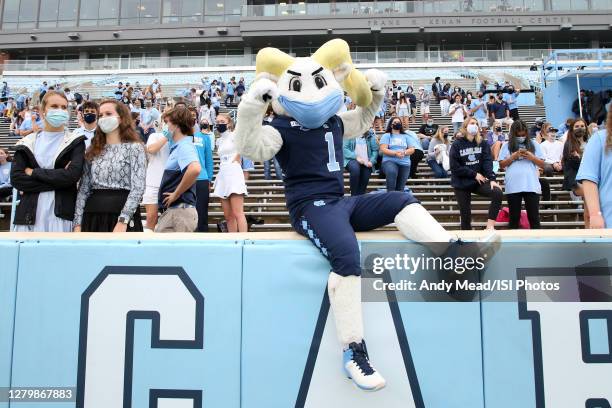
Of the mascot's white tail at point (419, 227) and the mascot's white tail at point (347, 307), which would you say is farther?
the mascot's white tail at point (419, 227)

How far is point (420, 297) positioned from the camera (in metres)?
2.02

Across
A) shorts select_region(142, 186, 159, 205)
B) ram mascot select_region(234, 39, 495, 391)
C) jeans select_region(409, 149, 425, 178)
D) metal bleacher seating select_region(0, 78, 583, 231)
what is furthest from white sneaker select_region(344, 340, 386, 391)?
jeans select_region(409, 149, 425, 178)

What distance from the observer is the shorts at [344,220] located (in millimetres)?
1977

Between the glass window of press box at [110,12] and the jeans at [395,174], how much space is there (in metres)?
32.4

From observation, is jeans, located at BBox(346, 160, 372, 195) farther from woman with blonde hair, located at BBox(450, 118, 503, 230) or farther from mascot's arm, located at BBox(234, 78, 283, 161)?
mascot's arm, located at BBox(234, 78, 283, 161)

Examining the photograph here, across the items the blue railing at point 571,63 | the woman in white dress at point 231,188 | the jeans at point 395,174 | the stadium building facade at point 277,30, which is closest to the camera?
the woman in white dress at point 231,188

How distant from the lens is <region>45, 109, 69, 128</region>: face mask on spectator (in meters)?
2.93

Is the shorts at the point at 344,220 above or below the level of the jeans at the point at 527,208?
below

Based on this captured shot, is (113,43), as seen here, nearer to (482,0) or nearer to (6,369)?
(482,0)

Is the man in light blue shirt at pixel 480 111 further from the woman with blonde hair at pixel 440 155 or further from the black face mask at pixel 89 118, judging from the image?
the black face mask at pixel 89 118

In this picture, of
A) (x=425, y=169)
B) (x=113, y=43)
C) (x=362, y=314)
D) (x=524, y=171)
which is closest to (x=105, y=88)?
(x=113, y=43)

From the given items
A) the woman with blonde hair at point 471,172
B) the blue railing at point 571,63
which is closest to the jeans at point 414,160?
the woman with blonde hair at point 471,172

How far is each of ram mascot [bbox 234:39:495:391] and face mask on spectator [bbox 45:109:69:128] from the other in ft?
4.64

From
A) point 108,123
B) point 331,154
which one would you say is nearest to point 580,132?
point 331,154
